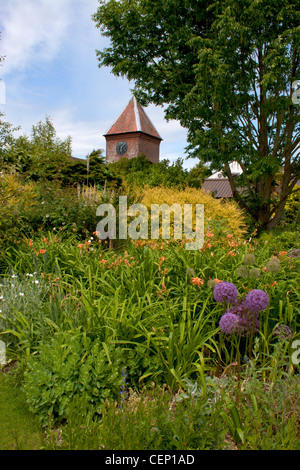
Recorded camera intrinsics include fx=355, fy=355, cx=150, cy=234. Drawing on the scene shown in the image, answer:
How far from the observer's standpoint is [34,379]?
245 cm

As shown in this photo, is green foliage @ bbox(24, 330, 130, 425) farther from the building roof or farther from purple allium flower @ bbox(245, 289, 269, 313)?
the building roof

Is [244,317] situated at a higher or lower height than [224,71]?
lower

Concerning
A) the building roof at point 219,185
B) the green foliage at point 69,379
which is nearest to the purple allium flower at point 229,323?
the green foliage at point 69,379

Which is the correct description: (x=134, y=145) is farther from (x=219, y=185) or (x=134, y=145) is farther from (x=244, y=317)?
(x=244, y=317)

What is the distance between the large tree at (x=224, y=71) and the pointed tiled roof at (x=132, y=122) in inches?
1051

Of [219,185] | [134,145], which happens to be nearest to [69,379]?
[134,145]

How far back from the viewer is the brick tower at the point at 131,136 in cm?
3969

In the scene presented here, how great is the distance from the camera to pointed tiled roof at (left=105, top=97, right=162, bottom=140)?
40156 millimetres

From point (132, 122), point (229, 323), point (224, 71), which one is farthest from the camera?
point (132, 122)

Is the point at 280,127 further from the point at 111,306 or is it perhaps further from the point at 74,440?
the point at 74,440

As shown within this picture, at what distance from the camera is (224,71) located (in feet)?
35.0

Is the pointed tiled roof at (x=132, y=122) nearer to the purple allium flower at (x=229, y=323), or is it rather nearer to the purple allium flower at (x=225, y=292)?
the purple allium flower at (x=225, y=292)

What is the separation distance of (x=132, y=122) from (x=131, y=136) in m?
1.93

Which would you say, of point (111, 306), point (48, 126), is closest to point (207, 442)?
point (111, 306)
